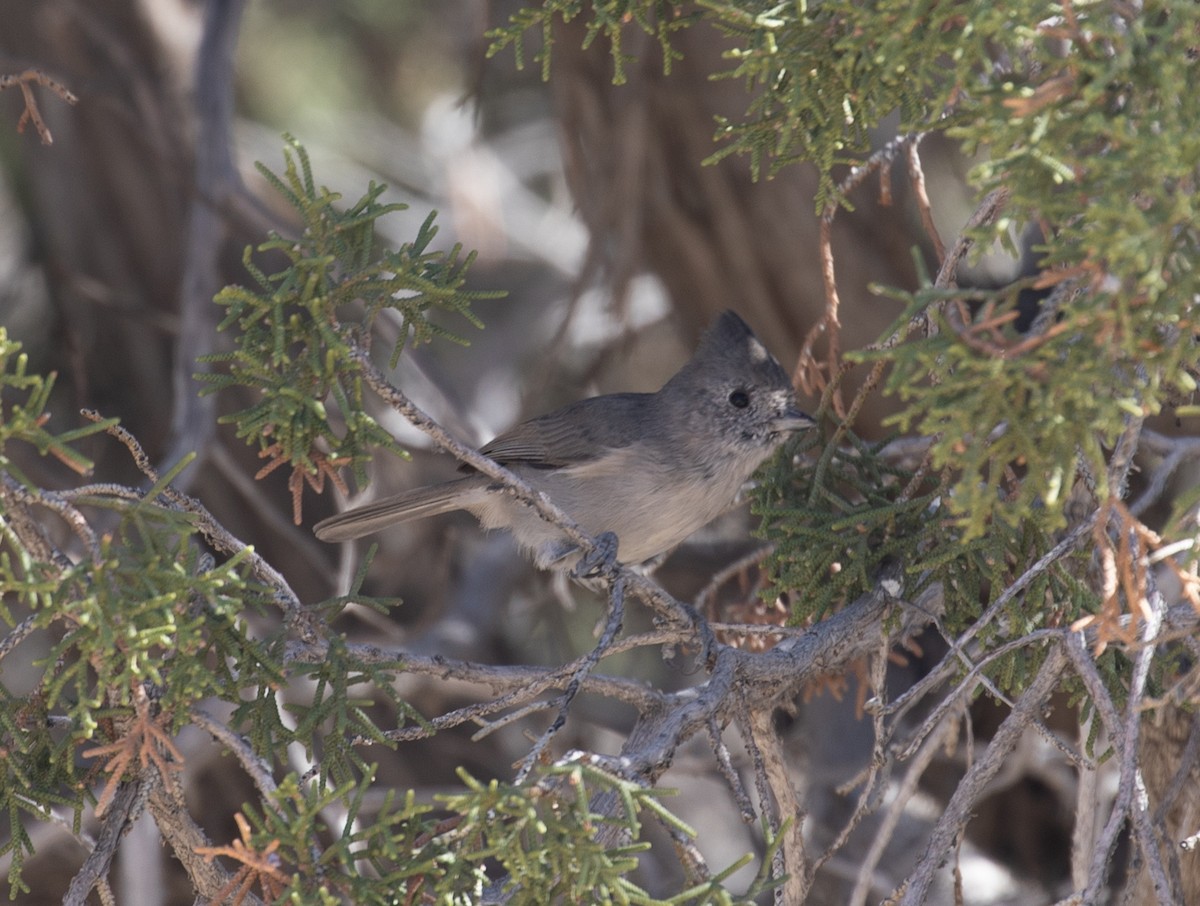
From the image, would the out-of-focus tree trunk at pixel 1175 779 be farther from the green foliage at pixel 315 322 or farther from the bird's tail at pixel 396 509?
the bird's tail at pixel 396 509

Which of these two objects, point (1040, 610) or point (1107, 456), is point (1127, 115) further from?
point (1107, 456)

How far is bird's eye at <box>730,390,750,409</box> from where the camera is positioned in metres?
4.47

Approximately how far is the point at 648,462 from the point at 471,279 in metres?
3.27

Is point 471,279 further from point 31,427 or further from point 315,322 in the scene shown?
point 31,427

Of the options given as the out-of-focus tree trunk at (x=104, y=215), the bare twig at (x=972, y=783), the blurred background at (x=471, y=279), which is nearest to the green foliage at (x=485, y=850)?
the bare twig at (x=972, y=783)

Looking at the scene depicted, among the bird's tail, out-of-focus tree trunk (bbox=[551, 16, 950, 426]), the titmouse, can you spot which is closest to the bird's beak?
the titmouse

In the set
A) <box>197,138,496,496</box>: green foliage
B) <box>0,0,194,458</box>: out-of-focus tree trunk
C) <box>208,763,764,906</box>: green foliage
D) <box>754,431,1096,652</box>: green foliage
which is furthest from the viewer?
<box>0,0,194,458</box>: out-of-focus tree trunk

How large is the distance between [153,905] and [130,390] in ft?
9.20

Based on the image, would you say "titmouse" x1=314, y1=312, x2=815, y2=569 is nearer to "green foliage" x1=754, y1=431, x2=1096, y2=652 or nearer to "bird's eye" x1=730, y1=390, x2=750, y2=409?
"bird's eye" x1=730, y1=390, x2=750, y2=409

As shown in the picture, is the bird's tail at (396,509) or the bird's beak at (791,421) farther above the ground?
the bird's beak at (791,421)

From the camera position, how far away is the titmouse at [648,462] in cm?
439

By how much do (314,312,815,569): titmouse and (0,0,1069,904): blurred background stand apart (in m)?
0.38

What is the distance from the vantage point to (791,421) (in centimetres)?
417

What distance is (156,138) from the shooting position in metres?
5.68
